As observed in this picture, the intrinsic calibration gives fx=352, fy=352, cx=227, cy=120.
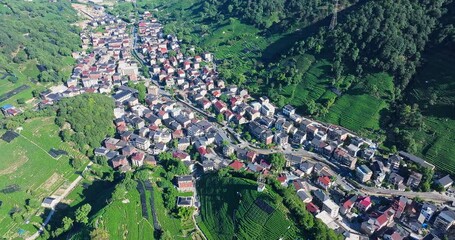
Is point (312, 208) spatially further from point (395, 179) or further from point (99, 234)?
point (99, 234)

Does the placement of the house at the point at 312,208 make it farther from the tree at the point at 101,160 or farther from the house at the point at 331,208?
the tree at the point at 101,160

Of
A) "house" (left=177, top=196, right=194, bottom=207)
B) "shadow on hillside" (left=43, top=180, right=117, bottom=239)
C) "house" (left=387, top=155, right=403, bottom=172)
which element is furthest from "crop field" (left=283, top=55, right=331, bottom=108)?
"shadow on hillside" (left=43, top=180, right=117, bottom=239)

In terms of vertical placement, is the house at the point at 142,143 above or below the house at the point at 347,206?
below

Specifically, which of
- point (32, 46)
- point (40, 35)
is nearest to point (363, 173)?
point (32, 46)

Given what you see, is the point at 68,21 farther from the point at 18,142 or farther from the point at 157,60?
the point at 18,142

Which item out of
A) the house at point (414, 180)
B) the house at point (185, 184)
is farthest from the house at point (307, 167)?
the house at point (185, 184)
